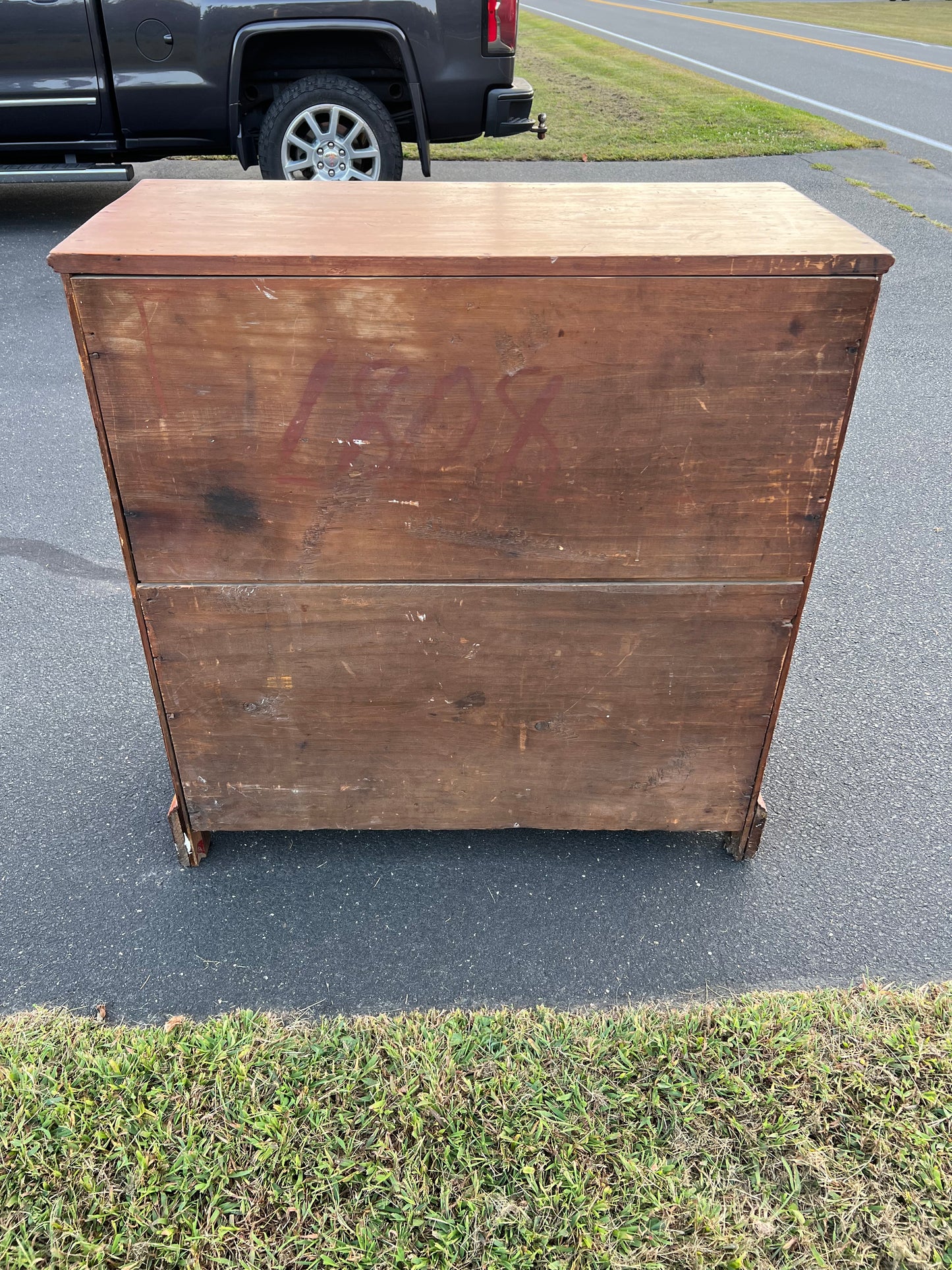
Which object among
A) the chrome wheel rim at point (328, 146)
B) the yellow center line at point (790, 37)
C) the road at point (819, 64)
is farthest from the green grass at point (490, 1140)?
the yellow center line at point (790, 37)

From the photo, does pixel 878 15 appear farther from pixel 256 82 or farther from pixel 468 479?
pixel 468 479

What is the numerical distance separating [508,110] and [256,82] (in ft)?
5.14

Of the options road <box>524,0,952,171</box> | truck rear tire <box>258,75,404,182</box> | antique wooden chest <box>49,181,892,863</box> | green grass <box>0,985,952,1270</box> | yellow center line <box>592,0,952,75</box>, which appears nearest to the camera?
green grass <box>0,985,952,1270</box>

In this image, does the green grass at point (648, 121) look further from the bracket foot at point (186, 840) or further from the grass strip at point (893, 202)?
the bracket foot at point (186, 840)

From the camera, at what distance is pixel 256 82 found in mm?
5816

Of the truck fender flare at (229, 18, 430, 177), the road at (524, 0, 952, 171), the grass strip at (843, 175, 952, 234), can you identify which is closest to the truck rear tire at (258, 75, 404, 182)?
the truck fender flare at (229, 18, 430, 177)

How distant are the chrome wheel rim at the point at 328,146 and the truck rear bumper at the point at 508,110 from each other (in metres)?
0.76

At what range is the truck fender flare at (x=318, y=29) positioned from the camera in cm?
542

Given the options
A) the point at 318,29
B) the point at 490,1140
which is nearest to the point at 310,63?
the point at 318,29

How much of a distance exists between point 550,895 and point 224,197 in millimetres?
1843

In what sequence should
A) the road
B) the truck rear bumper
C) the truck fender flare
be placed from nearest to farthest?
the truck fender flare, the truck rear bumper, the road

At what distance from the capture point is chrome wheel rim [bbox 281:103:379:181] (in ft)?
18.8

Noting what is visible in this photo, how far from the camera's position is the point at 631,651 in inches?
82.5

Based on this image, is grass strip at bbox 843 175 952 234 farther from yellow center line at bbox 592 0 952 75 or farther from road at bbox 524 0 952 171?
yellow center line at bbox 592 0 952 75
